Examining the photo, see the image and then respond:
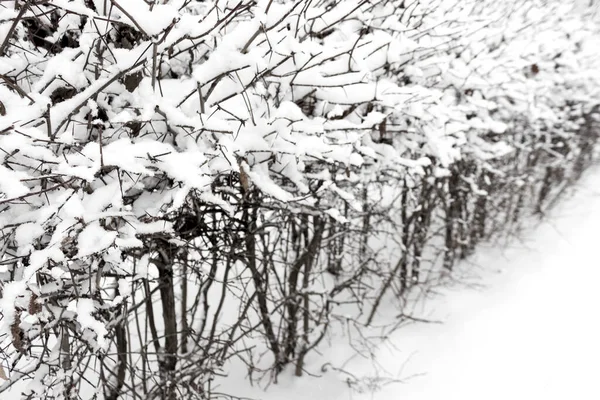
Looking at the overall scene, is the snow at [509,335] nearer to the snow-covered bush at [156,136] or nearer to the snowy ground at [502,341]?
the snowy ground at [502,341]

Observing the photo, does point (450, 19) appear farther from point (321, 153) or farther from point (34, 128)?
point (34, 128)

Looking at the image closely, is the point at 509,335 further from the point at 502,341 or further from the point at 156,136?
the point at 156,136

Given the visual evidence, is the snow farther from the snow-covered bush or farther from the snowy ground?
the snow-covered bush

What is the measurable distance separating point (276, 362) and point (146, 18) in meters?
3.18

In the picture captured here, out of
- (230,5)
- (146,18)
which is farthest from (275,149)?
(146,18)

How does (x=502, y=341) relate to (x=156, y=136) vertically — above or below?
below

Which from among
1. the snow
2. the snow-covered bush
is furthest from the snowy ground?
the snow-covered bush


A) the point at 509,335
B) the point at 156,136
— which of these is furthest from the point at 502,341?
the point at 156,136

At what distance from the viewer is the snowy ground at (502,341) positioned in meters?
3.82

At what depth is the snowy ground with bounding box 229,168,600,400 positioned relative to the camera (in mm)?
3818

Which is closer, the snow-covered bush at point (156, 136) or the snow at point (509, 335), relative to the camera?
the snow-covered bush at point (156, 136)

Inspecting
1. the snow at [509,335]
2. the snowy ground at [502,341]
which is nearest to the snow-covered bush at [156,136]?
the snowy ground at [502,341]

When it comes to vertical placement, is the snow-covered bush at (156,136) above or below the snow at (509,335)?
above

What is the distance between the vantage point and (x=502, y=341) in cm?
450
